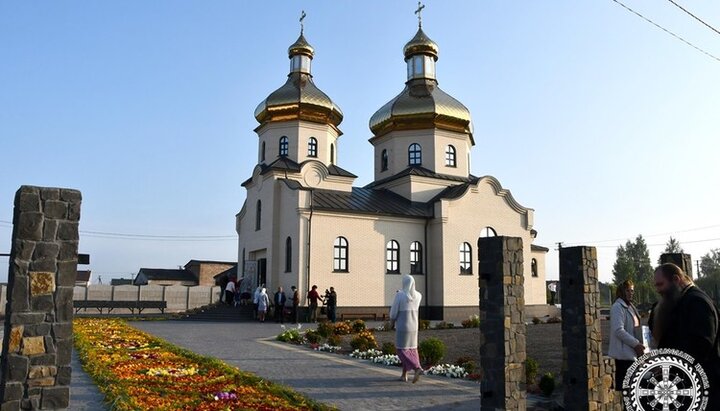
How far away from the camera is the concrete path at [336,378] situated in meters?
7.40

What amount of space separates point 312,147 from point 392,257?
6361 mm

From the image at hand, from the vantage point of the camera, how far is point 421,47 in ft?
94.6

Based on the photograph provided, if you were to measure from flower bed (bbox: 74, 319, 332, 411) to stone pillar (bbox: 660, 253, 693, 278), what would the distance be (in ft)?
19.0

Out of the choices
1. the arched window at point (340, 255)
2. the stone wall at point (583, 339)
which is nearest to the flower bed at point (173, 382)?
the stone wall at point (583, 339)

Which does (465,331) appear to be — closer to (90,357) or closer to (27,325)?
(90,357)

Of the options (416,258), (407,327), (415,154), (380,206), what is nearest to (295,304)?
(380,206)

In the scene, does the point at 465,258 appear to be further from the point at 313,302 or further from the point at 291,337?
the point at 291,337

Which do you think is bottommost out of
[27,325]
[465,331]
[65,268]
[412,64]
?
[465,331]

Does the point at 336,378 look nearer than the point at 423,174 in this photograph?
Yes

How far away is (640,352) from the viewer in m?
6.29

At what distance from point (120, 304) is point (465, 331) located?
15170mm

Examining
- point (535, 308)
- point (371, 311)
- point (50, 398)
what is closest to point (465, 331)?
point (371, 311)

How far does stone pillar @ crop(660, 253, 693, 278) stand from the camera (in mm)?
8586

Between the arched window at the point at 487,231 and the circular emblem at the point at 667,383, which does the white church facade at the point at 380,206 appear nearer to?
the arched window at the point at 487,231
